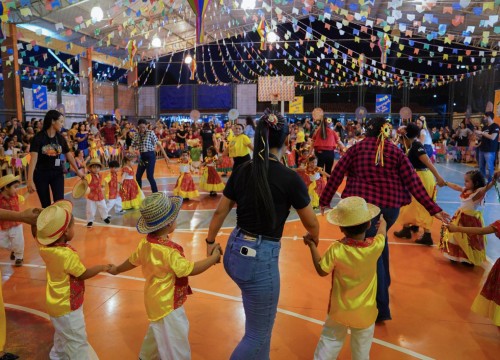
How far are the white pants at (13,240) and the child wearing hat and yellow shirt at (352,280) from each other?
3907mm

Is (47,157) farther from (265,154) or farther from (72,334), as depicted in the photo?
(265,154)

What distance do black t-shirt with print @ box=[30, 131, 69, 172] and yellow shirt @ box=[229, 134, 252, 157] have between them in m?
3.48

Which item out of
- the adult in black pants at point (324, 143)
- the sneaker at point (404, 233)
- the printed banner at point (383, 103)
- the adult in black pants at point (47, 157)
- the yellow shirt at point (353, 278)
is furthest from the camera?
the printed banner at point (383, 103)

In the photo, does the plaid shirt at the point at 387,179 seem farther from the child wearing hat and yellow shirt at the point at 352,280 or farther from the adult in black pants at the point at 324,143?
the adult in black pants at the point at 324,143

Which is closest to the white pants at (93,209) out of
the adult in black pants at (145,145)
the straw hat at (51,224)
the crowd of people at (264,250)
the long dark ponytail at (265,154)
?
the adult in black pants at (145,145)

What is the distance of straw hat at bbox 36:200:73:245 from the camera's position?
2590mm

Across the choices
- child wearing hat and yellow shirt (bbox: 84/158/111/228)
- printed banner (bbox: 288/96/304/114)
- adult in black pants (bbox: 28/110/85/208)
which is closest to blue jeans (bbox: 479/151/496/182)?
child wearing hat and yellow shirt (bbox: 84/158/111/228)

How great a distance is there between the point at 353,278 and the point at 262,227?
770 mm

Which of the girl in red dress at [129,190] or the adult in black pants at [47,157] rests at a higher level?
the adult in black pants at [47,157]

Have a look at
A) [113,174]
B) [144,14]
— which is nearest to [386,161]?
[113,174]

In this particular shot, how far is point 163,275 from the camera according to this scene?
262 centimetres

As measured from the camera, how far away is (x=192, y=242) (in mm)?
5789

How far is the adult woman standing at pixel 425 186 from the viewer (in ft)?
16.0

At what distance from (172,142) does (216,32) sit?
644 cm
